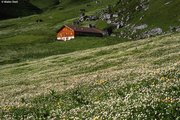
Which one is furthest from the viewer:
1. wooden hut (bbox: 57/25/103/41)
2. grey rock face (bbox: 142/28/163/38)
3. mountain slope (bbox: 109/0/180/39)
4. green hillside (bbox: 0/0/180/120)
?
wooden hut (bbox: 57/25/103/41)

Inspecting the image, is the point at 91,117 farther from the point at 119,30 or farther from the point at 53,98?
the point at 119,30

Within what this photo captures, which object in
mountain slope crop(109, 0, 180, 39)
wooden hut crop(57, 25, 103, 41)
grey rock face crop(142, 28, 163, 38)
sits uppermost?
mountain slope crop(109, 0, 180, 39)

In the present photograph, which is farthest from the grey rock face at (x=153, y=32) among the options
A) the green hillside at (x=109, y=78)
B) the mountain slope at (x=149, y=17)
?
the green hillside at (x=109, y=78)

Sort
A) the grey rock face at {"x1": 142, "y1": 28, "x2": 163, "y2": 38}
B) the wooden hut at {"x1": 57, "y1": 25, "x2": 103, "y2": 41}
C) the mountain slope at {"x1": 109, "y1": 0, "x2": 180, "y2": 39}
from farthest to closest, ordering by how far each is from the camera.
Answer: the wooden hut at {"x1": 57, "y1": 25, "x2": 103, "y2": 41} < the mountain slope at {"x1": 109, "y1": 0, "x2": 180, "y2": 39} < the grey rock face at {"x1": 142, "y1": 28, "x2": 163, "y2": 38}

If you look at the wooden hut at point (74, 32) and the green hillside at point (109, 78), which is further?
the wooden hut at point (74, 32)

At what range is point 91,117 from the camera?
575 inches

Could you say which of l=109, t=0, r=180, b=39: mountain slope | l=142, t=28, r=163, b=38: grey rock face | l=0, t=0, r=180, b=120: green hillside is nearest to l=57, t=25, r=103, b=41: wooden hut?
l=109, t=0, r=180, b=39: mountain slope

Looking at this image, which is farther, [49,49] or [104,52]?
[49,49]

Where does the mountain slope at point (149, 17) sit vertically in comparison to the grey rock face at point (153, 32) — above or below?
above

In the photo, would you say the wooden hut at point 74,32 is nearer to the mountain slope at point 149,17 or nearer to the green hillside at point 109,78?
the mountain slope at point 149,17

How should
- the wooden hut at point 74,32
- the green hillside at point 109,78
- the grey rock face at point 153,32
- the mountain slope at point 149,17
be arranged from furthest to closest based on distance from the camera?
the wooden hut at point 74,32 → the mountain slope at point 149,17 → the grey rock face at point 153,32 → the green hillside at point 109,78

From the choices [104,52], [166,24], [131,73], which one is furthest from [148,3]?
[131,73]

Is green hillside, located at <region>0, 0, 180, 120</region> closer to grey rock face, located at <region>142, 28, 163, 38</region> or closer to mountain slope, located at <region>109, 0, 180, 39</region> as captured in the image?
mountain slope, located at <region>109, 0, 180, 39</region>

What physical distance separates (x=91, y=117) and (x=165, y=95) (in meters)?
2.91
